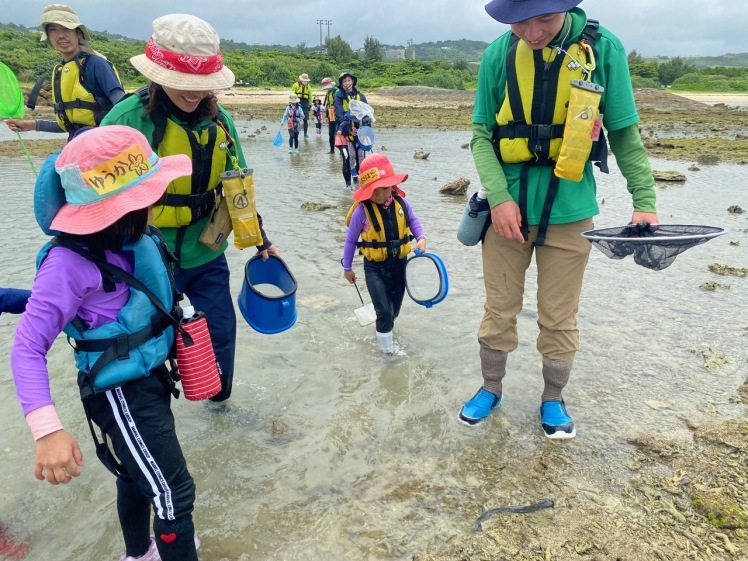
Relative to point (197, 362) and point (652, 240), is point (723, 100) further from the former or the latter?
point (197, 362)

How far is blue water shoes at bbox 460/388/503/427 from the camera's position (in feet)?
12.0

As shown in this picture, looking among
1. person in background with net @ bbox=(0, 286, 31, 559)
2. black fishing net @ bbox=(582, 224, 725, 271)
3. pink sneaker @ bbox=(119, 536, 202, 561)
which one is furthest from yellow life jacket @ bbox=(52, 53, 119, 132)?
black fishing net @ bbox=(582, 224, 725, 271)

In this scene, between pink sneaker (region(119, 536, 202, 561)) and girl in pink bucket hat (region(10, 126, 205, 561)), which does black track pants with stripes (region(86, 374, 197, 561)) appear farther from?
pink sneaker (region(119, 536, 202, 561))

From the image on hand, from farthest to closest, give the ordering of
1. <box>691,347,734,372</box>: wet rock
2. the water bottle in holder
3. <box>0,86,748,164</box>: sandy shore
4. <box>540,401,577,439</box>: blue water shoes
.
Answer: <box>0,86,748,164</box>: sandy shore, <box>691,347,734,372</box>: wet rock, <box>540,401,577,439</box>: blue water shoes, the water bottle in holder

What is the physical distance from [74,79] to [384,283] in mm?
4022

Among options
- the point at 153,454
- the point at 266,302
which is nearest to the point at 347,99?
the point at 266,302

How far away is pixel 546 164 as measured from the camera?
3.21 meters

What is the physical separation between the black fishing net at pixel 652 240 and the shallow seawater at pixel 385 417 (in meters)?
1.24

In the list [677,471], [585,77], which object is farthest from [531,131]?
[677,471]

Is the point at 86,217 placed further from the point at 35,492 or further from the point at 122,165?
the point at 35,492

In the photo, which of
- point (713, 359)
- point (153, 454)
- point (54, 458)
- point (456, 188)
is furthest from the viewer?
point (456, 188)

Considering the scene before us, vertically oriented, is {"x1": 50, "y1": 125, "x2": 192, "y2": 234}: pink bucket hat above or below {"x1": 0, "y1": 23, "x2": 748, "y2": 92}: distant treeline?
below

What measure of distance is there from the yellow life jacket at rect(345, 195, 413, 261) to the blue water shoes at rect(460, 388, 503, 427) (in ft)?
4.69

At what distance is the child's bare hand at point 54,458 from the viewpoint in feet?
6.31
